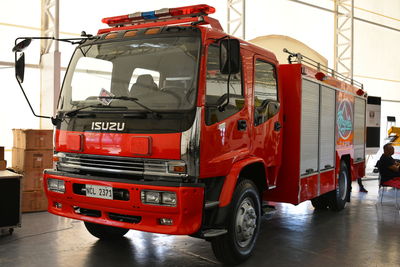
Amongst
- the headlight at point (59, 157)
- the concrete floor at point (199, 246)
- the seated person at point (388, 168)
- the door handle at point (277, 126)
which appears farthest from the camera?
the seated person at point (388, 168)

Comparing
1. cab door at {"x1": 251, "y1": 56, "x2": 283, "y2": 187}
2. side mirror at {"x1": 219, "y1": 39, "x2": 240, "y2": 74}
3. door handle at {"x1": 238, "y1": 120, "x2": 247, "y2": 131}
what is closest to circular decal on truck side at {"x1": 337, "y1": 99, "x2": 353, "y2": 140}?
cab door at {"x1": 251, "y1": 56, "x2": 283, "y2": 187}

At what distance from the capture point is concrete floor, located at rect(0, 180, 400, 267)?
4.50 m

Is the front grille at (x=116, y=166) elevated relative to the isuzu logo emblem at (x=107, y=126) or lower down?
lower down

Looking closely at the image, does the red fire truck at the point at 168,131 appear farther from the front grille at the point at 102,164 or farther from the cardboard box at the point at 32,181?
the cardboard box at the point at 32,181

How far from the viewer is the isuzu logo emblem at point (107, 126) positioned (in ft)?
12.7

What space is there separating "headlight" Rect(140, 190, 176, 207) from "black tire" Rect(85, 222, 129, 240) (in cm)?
167

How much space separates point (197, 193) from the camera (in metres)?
3.65

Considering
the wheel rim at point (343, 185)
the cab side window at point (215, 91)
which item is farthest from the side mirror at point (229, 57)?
the wheel rim at point (343, 185)

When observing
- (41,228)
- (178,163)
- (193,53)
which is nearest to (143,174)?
(178,163)

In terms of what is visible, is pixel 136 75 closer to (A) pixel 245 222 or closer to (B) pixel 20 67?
(B) pixel 20 67

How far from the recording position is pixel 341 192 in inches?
295

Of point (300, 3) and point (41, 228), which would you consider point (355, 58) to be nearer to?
point (300, 3)

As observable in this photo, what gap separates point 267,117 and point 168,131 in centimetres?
152

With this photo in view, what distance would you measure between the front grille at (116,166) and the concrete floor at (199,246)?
98cm
